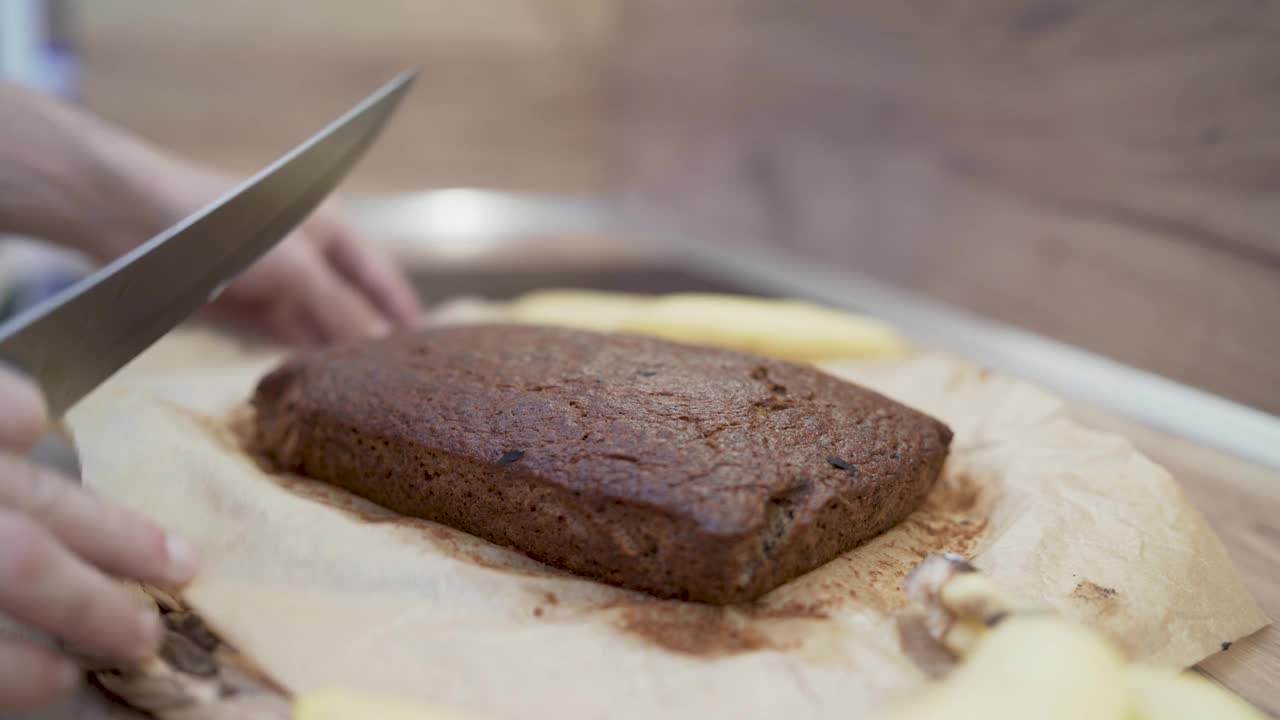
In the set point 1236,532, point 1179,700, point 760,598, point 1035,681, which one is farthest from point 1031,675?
point 1236,532

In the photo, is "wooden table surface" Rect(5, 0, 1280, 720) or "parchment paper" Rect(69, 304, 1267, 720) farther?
"wooden table surface" Rect(5, 0, 1280, 720)

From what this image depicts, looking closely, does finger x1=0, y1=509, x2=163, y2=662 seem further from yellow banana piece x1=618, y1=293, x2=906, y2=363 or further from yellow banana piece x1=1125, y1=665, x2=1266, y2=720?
yellow banana piece x1=618, y1=293, x2=906, y2=363

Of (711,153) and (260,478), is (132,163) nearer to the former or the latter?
(260,478)

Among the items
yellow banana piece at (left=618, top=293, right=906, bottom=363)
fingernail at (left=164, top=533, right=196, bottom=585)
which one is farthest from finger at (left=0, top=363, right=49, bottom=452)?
yellow banana piece at (left=618, top=293, right=906, bottom=363)

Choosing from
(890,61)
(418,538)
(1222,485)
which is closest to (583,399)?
(418,538)

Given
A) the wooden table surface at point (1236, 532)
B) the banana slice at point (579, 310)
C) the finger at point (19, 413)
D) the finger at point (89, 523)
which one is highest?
the finger at point (19, 413)

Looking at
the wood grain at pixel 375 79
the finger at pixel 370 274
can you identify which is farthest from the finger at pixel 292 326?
the wood grain at pixel 375 79

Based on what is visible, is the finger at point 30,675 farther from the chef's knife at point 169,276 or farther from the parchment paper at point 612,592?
the chef's knife at point 169,276
